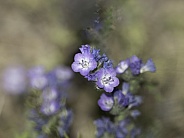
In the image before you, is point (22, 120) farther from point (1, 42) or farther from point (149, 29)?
point (149, 29)

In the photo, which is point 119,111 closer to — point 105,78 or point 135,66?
point 135,66

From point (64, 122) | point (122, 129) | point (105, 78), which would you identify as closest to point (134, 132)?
point (122, 129)

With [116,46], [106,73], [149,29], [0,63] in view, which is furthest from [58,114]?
[149,29]

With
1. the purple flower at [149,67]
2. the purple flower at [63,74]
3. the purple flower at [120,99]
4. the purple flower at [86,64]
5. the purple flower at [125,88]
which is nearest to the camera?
the purple flower at [86,64]

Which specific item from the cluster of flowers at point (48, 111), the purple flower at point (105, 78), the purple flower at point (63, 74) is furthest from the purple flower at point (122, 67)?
the purple flower at point (63, 74)

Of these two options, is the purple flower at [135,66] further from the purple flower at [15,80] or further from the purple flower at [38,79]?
the purple flower at [15,80]

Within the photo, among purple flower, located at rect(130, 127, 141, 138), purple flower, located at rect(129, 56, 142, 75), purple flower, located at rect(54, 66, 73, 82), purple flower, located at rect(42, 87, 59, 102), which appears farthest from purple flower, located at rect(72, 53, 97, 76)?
purple flower, located at rect(54, 66, 73, 82)
